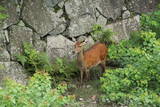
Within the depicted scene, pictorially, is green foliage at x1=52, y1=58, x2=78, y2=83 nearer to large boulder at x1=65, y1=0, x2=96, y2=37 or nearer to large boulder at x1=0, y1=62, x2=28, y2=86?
large boulder at x1=0, y1=62, x2=28, y2=86

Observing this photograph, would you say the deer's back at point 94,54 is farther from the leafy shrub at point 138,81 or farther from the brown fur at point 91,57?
the leafy shrub at point 138,81

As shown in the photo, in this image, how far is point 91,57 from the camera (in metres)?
9.07

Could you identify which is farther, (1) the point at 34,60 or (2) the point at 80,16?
(2) the point at 80,16

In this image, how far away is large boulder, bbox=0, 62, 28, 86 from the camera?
8.81 metres

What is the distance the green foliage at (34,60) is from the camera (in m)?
8.80

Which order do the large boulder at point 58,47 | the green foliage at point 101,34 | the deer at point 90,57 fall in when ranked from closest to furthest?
the deer at point 90,57 < the large boulder at point 58,47 < the green foliage at point 101,34

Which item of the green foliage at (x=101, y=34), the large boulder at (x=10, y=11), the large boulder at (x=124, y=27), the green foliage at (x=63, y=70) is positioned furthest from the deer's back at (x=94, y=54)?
the large boulder at (x=10, y=11)

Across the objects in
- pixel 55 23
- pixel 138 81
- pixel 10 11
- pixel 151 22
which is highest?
pixel 10 11

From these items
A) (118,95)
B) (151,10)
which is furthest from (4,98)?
(151,10)

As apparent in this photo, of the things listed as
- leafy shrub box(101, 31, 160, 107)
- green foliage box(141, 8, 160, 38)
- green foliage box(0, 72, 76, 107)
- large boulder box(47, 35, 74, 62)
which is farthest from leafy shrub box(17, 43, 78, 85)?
green foliage box(0, 72, 76, 107)

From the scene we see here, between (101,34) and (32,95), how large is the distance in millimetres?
4369

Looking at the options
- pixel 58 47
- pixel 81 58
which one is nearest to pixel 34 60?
pixel 58 47


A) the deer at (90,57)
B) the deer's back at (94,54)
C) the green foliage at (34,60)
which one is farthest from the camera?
the deer's back at (94,54)

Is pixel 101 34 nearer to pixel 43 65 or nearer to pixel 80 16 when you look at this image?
pixel 80 16
